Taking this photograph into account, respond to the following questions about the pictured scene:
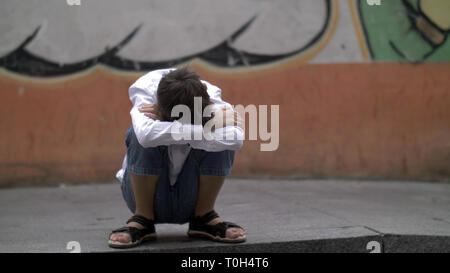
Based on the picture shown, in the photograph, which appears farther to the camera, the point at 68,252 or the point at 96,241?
the point at 96,241

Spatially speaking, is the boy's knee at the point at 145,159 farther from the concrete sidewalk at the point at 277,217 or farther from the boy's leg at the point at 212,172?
the concrete sidewalk at the point at 277,217

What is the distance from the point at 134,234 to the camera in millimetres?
2801

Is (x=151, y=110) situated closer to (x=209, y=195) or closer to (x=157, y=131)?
(x=157, y=131)

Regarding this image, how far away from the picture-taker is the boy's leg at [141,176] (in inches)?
108

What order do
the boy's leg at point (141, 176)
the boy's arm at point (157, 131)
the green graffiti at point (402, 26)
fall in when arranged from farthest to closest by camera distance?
the green graffiti at point (402, 26) < the boy's leg at point (141, 176) < the boy's arm at point (157, 131)

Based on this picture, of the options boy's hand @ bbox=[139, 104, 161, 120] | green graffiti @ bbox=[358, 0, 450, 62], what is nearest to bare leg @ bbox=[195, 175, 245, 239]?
boy's hand @ bbox=[139, 104, 161, 120]

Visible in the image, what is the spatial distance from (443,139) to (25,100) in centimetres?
348

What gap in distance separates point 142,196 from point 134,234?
18cm

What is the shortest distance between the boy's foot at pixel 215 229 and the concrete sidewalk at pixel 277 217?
4cm

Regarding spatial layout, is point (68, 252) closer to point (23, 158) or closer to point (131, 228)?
point (131, 228)

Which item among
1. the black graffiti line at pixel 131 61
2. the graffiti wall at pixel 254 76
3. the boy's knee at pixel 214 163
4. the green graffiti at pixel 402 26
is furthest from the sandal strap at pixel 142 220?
the green graffiti at pixel 402 26

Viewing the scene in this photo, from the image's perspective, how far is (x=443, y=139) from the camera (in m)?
5.21

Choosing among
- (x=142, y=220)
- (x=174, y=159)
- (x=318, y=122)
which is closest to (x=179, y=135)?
(x=174, y=159)
